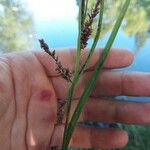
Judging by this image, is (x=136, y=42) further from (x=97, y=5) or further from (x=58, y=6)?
(x=97, y=5)

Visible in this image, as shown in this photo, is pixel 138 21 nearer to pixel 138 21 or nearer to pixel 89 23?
pixel 138 21

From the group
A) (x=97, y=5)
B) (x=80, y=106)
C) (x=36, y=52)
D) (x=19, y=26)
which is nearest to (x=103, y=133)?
(x=36, y=52)

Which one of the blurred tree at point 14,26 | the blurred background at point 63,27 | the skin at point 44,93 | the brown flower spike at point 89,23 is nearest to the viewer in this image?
the brown flower spike at point 89,23

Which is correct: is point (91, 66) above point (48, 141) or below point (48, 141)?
above

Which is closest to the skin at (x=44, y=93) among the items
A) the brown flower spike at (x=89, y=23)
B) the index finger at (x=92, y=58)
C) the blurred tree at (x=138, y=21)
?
the index finger at (x=92, y=58)

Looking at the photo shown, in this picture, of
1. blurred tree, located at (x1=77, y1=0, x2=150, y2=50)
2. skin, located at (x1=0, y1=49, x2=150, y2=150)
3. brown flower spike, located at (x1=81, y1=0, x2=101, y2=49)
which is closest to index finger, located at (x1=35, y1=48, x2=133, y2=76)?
skin, located at (x1=0, y1=49, x2=150, y2=150)

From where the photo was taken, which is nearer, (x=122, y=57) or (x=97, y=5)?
(x=97, y=5)

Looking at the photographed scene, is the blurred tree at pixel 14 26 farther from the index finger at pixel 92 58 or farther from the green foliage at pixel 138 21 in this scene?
the index finger at pixel 92 58
